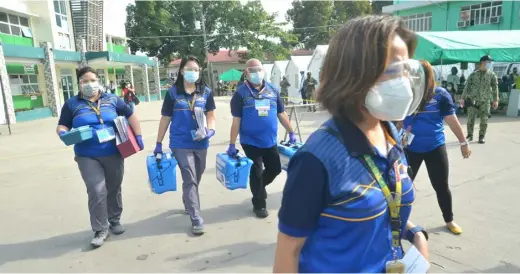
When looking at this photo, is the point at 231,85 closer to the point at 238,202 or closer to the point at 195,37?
the point at 195,37

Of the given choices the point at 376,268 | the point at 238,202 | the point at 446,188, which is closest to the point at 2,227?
the point at 238,202

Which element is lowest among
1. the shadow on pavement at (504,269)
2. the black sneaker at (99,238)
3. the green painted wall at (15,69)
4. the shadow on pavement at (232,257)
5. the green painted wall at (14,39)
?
the shadow on pavement at (232,257)

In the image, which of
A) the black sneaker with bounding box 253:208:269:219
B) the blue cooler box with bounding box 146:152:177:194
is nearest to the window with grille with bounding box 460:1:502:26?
the black sneaker with bounding box 253:208:269:219

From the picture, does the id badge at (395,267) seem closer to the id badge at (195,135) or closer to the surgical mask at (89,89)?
the id badge at (195,135)

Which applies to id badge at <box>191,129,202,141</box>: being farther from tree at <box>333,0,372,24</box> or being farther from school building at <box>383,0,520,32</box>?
tree at <box>333,0,372,24</box>

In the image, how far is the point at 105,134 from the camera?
374cm

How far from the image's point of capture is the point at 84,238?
4012 mm

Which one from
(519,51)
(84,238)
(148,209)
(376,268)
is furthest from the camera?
(519,51)

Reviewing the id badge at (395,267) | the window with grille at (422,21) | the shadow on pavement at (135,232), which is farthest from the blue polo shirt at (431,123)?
the window with grille at (422,21)

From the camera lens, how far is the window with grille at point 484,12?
2395cm

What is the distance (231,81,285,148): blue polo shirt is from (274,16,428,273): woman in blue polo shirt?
298 centimetres

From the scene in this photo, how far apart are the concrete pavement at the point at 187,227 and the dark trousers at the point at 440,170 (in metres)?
0.27

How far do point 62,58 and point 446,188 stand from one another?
20.6 metres

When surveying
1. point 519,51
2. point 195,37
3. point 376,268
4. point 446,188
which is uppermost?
point 195,37
